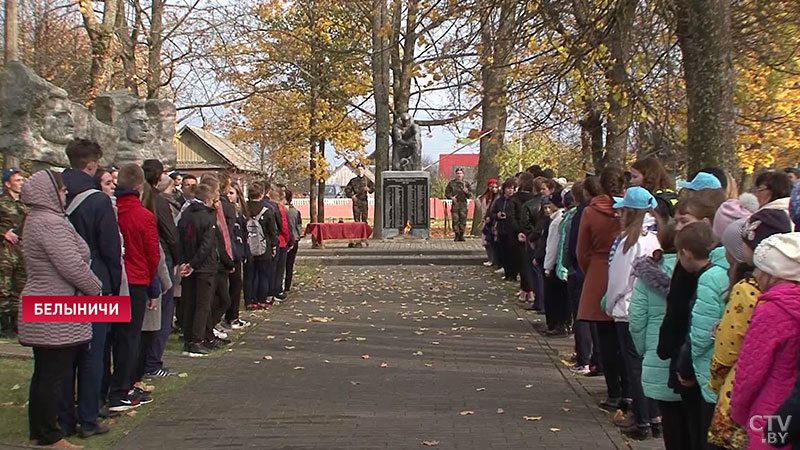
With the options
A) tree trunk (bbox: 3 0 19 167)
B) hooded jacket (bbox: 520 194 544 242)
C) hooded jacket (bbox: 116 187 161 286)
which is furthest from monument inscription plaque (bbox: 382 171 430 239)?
hooded jacket (bbox: 116 187 161 286)

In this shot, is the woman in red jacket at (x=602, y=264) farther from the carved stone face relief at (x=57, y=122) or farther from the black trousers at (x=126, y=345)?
the carved stone face relief at (x=57, y=122)

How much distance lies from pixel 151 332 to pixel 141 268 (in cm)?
106

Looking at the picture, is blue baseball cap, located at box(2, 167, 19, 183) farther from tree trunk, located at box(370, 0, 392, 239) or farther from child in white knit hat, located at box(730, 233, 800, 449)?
tree trunk, located at box(370, 0, 392, 239)

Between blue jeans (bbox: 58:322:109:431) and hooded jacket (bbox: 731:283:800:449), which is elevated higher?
hooded jacket (bbox: 731:283:800:449)

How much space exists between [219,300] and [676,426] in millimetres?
6664

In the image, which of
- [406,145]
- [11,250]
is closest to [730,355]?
[11,250]

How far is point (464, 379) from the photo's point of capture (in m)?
8.94

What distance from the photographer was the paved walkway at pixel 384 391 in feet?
22.2

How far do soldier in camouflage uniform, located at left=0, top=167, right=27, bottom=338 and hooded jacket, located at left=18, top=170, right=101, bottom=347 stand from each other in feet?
12.5

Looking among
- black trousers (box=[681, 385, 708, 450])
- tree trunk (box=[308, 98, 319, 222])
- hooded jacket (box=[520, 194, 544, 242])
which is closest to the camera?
black trousers (box=[681, 385, 708, 450])

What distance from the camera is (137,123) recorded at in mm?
13109

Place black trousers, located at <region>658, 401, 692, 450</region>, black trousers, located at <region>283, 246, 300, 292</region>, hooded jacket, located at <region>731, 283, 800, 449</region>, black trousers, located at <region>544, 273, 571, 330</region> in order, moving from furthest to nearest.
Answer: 1. black trousers, located at <region>283, 246, 300, 292</region>
2. black trousers, located at <region>544, 273, 571, 330</region>
3. black trousers, located at <region>658, 401, 692, 450</region>
4. hooded jacket, located at <region>731, 283, 800, 449</region>

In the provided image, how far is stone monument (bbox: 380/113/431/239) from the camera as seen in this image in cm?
2936

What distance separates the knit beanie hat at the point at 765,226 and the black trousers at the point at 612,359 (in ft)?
11.1
